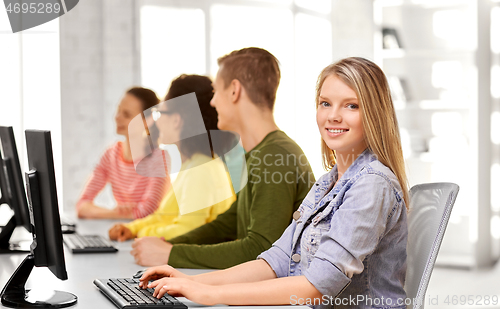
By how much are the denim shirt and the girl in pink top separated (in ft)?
4.25

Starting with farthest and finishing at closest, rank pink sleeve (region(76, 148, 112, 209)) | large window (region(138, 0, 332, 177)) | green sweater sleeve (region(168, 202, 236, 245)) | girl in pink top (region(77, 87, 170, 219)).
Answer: pink sleeve (region(76, 148, 112, 209)), girl in pink top (region(77, 87, 170, 219)), large window (region(138, 0, 332, 177)), green sweater sleeve (region(168, 202, 236, 245))

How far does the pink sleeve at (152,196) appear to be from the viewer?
87.0 inches

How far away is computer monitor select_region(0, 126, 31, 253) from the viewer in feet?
5.23

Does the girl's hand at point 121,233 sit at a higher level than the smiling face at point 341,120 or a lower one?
lower

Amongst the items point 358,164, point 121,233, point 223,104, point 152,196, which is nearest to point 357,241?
point 358,164

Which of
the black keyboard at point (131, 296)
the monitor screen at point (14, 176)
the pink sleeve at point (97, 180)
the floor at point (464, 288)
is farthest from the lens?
the floor at point (464, 288)

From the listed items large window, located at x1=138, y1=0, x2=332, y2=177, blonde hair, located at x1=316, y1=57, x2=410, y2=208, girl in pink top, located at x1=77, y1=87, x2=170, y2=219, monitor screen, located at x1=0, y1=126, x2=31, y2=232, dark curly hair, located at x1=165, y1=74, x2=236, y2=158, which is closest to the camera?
blonde hair, located at x1=316, y1=57, x2=410, y2=208

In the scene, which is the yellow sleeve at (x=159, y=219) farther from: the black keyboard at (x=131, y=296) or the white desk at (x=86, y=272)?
the black keyboard at (x=131, y=296)

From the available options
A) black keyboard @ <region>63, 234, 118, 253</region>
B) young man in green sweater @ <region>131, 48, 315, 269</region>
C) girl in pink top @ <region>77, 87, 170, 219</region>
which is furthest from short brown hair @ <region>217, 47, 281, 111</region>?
girl in pink top @ <region>77, 87, 170, 219</region>

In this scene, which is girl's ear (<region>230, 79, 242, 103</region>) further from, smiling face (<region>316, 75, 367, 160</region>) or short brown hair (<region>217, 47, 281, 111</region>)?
smiling face (<region>316, 75, 367, 160</region>)

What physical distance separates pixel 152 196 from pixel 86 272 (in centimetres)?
100

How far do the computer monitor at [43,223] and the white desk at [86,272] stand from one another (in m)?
0.06

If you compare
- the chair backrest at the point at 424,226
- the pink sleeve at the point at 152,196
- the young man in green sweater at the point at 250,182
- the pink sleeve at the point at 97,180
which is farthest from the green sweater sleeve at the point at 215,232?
the pink sleeve at the point at 97,180

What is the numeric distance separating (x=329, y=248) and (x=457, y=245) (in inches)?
109
